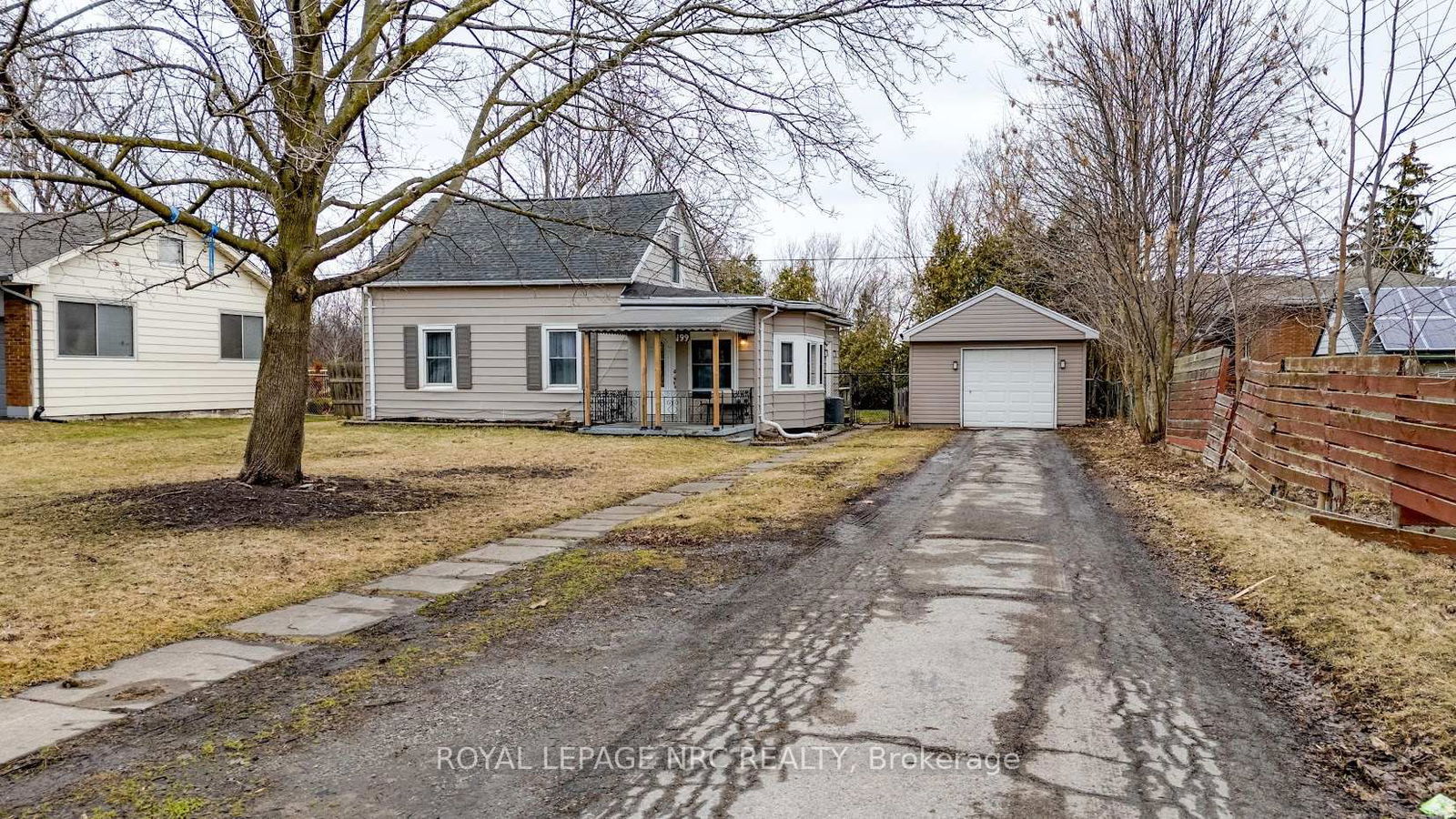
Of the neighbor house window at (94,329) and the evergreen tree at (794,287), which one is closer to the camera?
the neighbor house window at (94,329)

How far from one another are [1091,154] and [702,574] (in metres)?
11.5

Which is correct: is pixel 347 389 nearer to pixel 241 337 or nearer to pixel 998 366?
pixel 241 337

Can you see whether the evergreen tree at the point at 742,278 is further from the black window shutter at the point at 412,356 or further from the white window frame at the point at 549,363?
the black window shutter at the point at 412,356

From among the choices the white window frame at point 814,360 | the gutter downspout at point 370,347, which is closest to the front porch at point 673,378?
the white window frame at point 814,360

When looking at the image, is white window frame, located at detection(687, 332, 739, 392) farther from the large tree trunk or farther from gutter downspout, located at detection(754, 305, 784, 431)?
the large tree trunk

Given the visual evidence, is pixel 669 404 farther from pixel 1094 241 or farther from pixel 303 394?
pixel 303 394

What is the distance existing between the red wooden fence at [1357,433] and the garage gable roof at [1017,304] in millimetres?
12028

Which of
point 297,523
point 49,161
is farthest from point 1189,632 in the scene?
point 49,161

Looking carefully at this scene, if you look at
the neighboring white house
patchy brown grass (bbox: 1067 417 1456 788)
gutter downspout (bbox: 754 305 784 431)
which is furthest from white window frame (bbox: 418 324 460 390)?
patchy brown grass (bbox: 1067 417 1456 788)

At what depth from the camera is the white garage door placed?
75.7ft

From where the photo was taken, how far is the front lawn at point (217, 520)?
522cm

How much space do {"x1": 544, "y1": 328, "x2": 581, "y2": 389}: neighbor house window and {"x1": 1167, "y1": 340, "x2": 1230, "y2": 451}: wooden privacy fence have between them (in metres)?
12.0

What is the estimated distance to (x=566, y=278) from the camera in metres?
19.4

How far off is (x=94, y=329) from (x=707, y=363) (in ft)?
42.9
